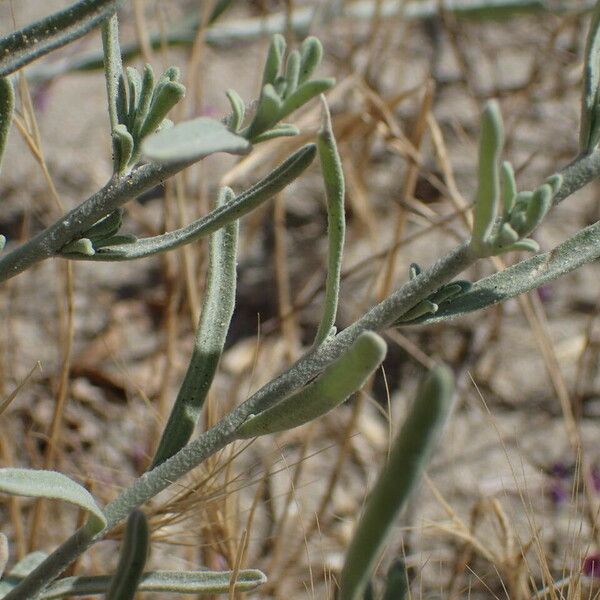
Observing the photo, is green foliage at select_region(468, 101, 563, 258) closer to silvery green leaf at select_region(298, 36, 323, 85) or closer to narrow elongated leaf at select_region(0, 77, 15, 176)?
silvery green leaf at select_region(298, 36, 323, 85)

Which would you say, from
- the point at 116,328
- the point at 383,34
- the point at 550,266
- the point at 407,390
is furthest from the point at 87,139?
the point at 550,266

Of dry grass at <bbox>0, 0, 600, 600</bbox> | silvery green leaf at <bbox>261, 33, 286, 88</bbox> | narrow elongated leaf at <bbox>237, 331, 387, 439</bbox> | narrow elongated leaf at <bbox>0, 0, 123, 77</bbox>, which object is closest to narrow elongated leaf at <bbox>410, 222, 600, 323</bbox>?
narrow elongated leaf at <bbox>237, 331, 387, 439</bbox>

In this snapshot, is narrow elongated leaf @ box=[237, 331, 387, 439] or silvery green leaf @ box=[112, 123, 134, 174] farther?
silvery green leaf @ box=[112, 123, 134, 174]

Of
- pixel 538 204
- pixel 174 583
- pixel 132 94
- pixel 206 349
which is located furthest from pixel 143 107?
pixel 174 583

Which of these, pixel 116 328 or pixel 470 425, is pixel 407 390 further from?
pixel 116 328

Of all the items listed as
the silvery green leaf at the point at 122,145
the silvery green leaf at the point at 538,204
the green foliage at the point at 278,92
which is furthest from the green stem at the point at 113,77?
the silvery green leaf at the point at 538,204

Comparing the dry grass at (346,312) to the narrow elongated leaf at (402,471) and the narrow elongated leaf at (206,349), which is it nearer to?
the narrow elongated leaf at (206,349)
